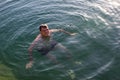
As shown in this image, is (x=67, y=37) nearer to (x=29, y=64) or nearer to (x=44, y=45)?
(x=44, y=45)

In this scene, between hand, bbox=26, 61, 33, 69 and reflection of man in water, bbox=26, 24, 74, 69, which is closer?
hand, bbox=26, 61, 33, 69

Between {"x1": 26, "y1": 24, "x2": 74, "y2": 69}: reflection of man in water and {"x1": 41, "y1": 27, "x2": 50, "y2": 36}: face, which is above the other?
{"x1": 41, "y1": 27, "x2": 50, "y2": 36}: face

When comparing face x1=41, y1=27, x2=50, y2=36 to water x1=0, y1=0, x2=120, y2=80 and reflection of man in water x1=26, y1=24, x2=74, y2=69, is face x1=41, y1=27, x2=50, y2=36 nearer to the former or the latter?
reflection of man in water x1=26, y1=24, x2=74, y2=69

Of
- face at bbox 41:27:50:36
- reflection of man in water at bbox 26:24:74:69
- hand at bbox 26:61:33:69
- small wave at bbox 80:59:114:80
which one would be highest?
face at bbox 41:27:50:36

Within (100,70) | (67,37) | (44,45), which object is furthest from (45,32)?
(100,70)

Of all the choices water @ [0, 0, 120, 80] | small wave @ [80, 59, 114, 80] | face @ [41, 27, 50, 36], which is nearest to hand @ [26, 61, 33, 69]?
water @ [0, 0, 120, 80]

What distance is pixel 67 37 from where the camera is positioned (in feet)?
47.1

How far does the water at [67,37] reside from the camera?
39.1ft

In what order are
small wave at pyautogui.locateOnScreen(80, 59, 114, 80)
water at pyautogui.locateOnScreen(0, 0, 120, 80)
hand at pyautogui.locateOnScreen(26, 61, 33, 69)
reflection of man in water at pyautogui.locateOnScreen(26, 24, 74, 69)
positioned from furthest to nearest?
reflection of man in water at pyautogui.locateOnScreen(26, 24, 74, 69)
hand at pyautogui.locateOnScreen(26, 61, 33, 69)
water at pyautogui.locateOnScreen(0, 0, 120, 80)
small wave at pyautogui.locateOnScreen(80, 59, 114, 80)

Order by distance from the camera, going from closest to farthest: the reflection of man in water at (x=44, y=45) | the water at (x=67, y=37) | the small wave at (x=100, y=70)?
the small wave at (x=100, y=70)
the water at (x=67, y=37)
the reflection of man in water at (x=44, y=45)

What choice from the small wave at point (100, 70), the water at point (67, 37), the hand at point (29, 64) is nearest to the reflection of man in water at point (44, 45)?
the hand at point (29, 64)

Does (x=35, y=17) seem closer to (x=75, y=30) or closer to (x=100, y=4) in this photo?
(x=75, y=30)

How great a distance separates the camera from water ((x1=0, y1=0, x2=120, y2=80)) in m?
11.9

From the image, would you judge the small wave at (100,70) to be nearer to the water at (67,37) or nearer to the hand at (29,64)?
the water at (67,37)
